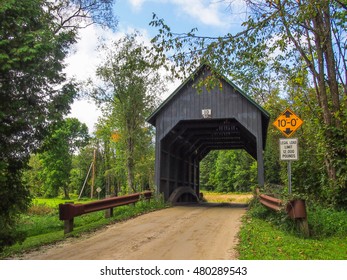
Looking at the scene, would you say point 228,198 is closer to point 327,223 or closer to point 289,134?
point 289,134

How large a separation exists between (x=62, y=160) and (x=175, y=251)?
50.9m

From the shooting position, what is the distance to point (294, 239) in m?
6.59

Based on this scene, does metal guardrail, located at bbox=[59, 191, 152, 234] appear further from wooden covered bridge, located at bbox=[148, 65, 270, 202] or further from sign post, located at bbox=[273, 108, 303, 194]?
sign post, located at bbox=[273, 108, 303, 194]

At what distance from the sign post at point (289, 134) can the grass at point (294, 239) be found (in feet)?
3.78

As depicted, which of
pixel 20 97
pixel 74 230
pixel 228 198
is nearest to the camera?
pixel 20 97

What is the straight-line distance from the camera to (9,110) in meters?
5.51

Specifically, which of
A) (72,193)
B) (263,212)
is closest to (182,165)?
(263,212)

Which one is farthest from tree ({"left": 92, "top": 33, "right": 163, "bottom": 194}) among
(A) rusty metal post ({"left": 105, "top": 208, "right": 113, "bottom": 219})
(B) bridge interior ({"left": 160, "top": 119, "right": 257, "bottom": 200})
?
(A) rusty metal post ({"left": 105, "top": 208, "right": 113, "bottom": 219})

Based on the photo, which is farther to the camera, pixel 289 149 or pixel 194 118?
pixel 194 118

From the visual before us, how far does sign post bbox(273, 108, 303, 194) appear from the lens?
26.5 ft

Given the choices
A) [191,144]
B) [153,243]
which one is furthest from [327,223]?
[191,144]

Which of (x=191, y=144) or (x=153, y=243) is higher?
(x=191, y=144)

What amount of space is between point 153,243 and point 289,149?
409cm

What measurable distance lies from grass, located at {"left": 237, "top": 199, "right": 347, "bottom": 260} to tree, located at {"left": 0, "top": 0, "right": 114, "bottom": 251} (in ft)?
12.9
